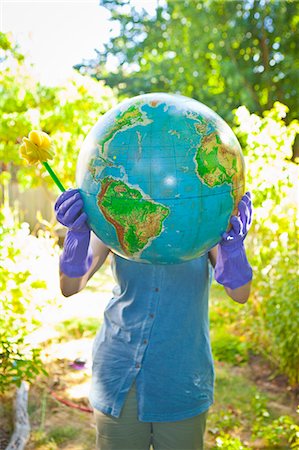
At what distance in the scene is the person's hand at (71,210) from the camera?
1.65 meters

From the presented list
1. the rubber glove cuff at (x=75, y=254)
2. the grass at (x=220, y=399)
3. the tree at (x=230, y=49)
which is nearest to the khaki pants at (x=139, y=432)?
the rubber glove cuff at (x=75, y=254)

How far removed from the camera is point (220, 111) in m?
11.0

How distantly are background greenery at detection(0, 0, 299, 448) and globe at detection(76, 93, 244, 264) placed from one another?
1.15m

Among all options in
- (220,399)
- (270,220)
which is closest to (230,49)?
(270,220)

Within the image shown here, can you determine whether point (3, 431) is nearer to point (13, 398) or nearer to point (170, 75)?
point (13, 398)

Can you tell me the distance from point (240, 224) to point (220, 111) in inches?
382

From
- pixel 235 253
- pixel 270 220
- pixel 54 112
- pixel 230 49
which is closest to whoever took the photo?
pixel 235 253

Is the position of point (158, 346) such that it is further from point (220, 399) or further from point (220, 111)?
point (220, 111)

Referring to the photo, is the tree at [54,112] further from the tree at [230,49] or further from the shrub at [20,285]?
the tree at [230,49]

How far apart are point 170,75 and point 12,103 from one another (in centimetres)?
641

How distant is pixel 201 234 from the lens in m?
1.58

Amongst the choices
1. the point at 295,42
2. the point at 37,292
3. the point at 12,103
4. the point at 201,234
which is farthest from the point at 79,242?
the point at 295,42

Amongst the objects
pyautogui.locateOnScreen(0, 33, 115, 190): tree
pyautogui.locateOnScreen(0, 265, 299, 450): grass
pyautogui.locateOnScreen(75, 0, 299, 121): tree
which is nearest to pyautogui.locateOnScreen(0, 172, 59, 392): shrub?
pyautogui.locateOnScreen(0, 265, 299, 450): grass

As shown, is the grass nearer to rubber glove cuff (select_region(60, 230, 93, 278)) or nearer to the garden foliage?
the garden foliage
